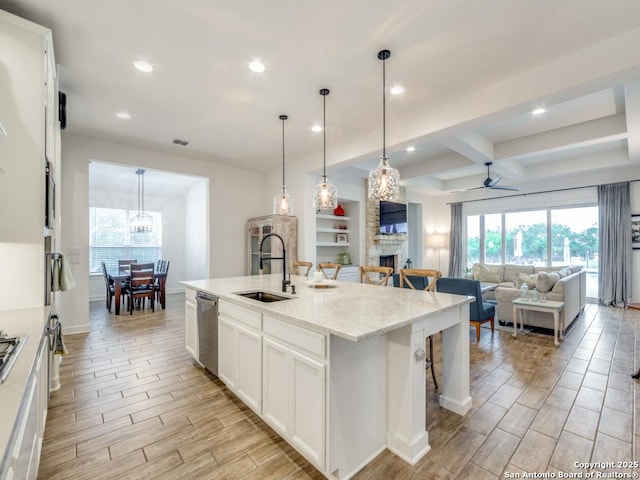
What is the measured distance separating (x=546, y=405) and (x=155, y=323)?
5.15m

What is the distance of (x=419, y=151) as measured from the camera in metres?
5.49

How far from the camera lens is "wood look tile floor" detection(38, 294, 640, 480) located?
5.78 ft

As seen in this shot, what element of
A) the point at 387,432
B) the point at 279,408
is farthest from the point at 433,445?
the point at 279,408

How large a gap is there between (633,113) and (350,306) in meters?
4.16

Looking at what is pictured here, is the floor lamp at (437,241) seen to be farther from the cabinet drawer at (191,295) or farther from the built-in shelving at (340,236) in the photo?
the cabinet drawer at (191,295)

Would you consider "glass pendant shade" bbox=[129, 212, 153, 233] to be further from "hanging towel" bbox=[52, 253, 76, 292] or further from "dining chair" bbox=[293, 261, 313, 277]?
"hanging towel" bbox=[52, 253, 76, 292]

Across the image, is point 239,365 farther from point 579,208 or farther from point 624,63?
point 579,208

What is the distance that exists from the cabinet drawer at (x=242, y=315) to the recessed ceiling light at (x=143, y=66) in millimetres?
2183

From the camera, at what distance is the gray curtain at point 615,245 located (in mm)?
6105

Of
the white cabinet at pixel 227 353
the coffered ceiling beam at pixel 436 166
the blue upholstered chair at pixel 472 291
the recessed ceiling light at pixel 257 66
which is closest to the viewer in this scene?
the white cabinet at pixel 227 353

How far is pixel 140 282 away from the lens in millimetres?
5547

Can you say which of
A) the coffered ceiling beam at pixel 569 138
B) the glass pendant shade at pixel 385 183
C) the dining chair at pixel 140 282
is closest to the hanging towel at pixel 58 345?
the glass pendant shade at pixel 385 183

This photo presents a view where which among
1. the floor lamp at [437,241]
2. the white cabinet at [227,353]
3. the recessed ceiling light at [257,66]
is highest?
the recessed ceiling light at [257,66]

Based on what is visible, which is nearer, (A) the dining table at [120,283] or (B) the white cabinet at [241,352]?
(B) the white cabinet at [241,352]
